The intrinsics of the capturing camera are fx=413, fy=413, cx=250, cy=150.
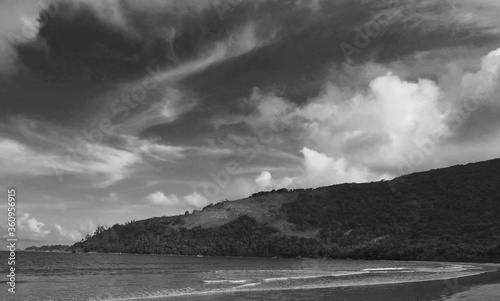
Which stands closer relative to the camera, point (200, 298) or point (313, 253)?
point (200, 298)

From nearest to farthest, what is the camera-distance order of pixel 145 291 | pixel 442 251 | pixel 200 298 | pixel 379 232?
pixel 200 298 < pixel 145 291 < pixel 442 251 < pixel 379 232

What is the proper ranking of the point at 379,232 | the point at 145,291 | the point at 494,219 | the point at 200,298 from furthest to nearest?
the point at 379,232 < the point at 494,219 < the point at 145,291 < the point at 200,298

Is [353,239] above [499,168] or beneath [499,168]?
beneath

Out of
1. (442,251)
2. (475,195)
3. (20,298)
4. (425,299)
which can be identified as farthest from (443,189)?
(20,298)

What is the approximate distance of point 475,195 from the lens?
17725 centimetres

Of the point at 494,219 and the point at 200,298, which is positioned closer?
the point at 200,298

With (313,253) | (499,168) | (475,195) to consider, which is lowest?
(313,253)

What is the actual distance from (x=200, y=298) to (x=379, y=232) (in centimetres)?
17099

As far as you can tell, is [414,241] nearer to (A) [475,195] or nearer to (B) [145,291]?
(A) [475,195]

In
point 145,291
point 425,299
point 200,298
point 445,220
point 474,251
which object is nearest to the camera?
point 425,299

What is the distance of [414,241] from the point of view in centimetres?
16338

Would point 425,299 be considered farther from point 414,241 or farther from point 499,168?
A: point 499,168

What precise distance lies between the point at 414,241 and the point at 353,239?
124 ft

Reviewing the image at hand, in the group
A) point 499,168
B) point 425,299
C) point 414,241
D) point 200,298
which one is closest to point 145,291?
point 200,298
